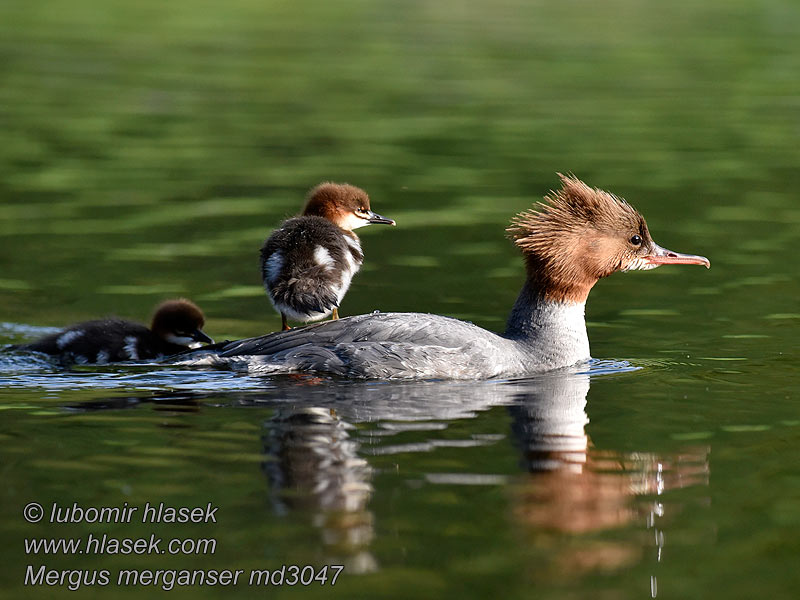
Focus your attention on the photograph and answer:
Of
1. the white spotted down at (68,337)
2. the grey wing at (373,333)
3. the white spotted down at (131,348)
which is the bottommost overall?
the white spotted down at (131,348)

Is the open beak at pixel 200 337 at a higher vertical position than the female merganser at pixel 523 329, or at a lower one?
lower

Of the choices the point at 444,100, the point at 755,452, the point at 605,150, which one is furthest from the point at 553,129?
the point at 755,452

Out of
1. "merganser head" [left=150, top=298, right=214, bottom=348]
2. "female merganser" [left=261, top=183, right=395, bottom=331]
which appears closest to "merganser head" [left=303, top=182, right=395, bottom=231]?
"female merganser" [left=261, top=183, right=395, bottom=331]

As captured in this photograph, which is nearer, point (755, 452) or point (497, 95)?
point (755, 452)

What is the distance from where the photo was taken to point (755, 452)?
291 inches

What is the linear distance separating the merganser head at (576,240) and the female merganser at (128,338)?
102 inches

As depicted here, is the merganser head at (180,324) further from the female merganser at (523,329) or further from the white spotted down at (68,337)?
the female merganser at (523,329)

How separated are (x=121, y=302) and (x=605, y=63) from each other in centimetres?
1660

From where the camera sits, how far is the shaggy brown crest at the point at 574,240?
9352mm

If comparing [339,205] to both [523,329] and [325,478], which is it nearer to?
[523,329]

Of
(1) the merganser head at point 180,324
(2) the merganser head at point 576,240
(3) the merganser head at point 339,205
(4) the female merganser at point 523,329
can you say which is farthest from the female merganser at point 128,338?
(2) the merganser head at point 576,240

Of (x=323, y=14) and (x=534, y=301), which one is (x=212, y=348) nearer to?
(x=534, y=301)

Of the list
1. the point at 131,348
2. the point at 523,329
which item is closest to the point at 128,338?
the point at 131,348

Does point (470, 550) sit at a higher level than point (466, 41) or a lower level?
lower
